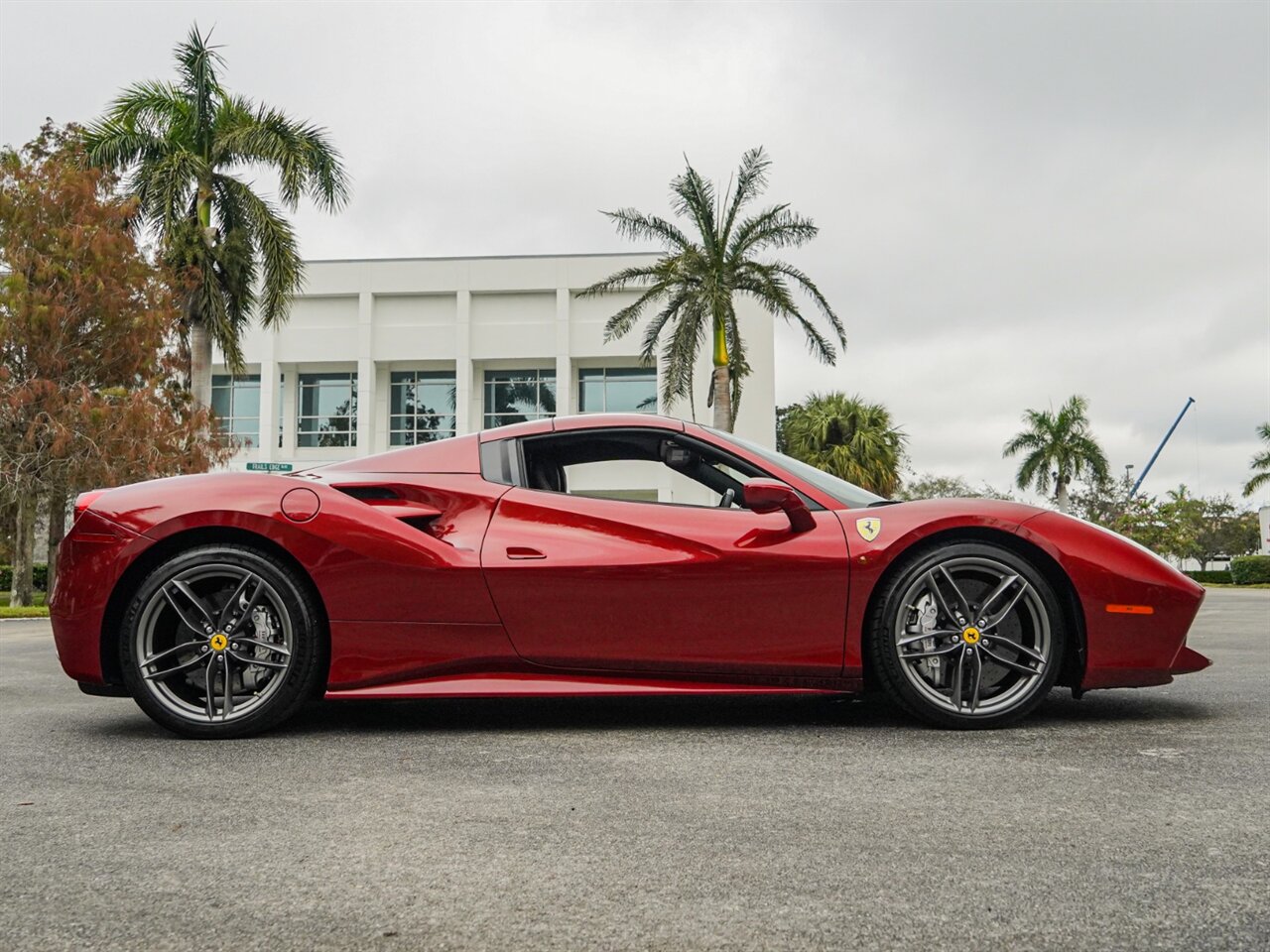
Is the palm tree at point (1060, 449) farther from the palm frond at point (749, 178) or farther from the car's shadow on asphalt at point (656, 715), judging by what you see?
the car's shadow on asphalt at point (656, 715)

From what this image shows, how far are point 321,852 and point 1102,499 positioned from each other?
64.1 metres

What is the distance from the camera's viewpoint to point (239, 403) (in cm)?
3953

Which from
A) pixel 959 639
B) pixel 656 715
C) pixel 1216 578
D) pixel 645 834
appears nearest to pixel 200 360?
pixel 656 715

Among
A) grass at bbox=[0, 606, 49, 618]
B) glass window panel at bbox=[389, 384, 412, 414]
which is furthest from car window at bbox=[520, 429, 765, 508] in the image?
glass window panel at bbox=[389, 384, 412, 414]

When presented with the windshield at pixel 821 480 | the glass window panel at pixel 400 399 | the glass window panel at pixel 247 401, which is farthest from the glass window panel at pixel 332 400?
the windshield at pixel 821 480

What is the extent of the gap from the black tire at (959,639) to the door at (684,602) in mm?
195

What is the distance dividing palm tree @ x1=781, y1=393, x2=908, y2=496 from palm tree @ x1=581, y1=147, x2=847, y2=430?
607 inches

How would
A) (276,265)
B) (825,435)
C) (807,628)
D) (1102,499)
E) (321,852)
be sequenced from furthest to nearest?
1. (1102,499)
2. (825,435)
3. (276,265)
4. (807,628)
5. (321,852)

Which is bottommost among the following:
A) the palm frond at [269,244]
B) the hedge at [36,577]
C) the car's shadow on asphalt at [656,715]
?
the hedge at [36,577]

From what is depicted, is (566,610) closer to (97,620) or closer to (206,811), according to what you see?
(206,811)

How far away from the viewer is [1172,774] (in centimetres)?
308

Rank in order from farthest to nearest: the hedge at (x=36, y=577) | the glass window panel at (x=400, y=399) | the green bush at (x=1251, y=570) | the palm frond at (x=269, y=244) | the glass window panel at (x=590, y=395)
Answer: the green bush at (x=1251, y=570)
the glass window panel at (x=400, y=399)
the glass window panel at (x=590, y=395)
the hedge at (x=36, y=577)
the palm frond at (x=269, y=244)

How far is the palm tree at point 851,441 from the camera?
41344 mm

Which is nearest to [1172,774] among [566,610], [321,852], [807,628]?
[807,628]
